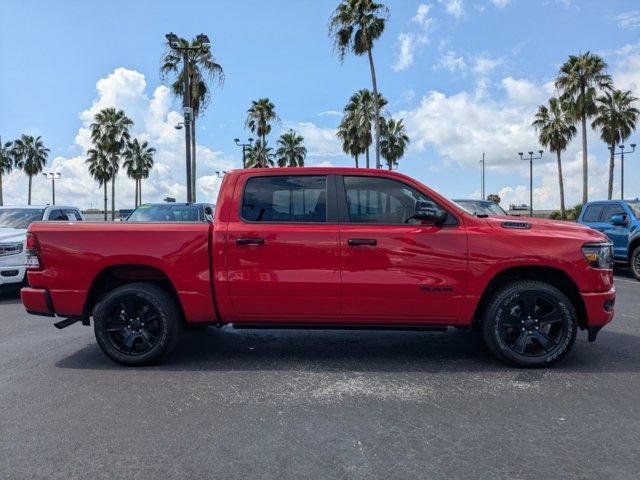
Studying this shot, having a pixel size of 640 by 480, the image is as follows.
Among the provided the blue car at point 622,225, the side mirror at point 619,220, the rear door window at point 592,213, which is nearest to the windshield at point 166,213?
the side mirror at point 619,220

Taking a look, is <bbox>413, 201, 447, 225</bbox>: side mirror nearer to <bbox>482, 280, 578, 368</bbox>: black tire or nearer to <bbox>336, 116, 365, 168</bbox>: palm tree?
<bbox>482, 280, 578, 368</bbox>: black tire

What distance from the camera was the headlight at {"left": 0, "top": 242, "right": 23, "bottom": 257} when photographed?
8.84 m

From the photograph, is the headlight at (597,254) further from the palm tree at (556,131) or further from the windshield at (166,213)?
the palm tree at (556,131)

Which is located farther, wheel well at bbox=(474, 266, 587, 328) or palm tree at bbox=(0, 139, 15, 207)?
palm tree at bbox=(0, 139, 15, 207)

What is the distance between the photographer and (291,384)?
4.34m

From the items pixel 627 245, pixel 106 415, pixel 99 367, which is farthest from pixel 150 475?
pixel 627 245

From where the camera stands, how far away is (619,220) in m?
11.0

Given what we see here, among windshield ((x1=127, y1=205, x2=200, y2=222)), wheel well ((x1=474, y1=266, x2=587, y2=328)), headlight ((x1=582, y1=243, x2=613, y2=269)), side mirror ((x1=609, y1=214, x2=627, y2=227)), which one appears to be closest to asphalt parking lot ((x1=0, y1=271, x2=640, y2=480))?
wheel well ((x1=474, y1=266, x2=587, y2=328))

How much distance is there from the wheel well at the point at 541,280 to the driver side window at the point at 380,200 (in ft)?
3.20

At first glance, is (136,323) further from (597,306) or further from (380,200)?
(597,306)

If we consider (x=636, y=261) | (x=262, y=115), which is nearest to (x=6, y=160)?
(x=262, y=115)

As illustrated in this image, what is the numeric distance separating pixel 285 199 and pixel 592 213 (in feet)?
34.6

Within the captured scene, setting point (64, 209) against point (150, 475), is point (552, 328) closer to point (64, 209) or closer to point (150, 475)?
point (150, 475)

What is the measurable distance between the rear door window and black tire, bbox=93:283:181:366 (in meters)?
11.2
